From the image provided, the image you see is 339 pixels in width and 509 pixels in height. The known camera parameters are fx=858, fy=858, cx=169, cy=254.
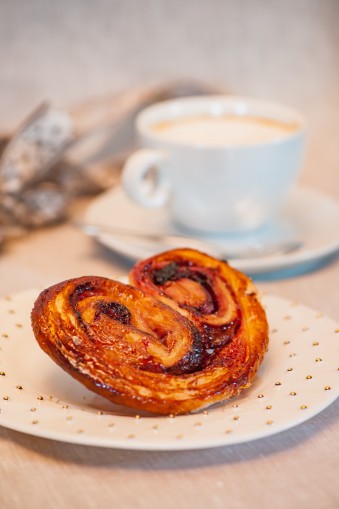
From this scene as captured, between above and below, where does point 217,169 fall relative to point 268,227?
above

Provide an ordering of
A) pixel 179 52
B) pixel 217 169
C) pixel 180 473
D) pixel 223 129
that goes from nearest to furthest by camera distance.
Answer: pixel 180 473, pixel 217 169, pixel 223 129, pixel 179 52

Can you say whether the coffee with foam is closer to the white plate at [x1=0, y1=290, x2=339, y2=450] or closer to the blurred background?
the blurred background

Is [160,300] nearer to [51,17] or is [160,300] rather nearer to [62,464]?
[62,464]

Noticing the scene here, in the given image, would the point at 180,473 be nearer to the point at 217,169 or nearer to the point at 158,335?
the point at 158,335

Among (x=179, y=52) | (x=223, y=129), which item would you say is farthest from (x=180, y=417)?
(x=179, y=52)

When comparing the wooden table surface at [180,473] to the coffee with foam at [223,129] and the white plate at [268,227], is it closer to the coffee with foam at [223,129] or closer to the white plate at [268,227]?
the white plate at [268,227]

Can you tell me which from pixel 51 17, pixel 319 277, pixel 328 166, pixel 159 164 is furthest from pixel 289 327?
pixel 51 17

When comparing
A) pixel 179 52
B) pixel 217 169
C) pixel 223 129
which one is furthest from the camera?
pixel 179 52
